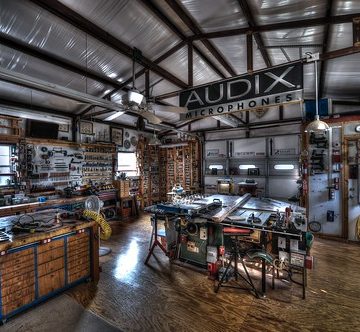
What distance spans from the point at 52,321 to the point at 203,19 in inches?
194

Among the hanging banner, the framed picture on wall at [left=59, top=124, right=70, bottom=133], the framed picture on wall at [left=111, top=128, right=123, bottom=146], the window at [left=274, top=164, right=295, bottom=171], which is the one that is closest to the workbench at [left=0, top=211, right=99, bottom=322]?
the hanging banner

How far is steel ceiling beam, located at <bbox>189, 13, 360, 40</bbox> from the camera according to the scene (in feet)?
9.47

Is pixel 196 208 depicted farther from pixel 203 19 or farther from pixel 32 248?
pixel 203 19

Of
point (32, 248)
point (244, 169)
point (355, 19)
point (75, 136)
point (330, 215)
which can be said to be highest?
point (355, 19)

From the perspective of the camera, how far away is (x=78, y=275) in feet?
11.0

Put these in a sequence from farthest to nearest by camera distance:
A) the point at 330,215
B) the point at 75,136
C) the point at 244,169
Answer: the point at 244,169 → the point at 75,136 → the point at 330,215

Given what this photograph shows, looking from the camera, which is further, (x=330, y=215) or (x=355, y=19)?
(x=330, y=215)

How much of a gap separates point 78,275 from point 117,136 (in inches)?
223

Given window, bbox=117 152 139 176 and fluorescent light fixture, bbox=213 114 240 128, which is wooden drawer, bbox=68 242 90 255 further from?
window, bbox=117 152 139 176

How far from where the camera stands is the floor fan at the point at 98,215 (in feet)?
11.4

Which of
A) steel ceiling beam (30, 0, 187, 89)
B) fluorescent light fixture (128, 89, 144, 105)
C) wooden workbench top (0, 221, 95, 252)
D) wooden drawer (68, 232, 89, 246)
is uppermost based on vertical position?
steel ceiling beam (30, 0, 187, 89)

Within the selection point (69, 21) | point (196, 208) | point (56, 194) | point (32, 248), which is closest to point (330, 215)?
point (196, 208)

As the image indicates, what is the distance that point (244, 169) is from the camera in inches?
327

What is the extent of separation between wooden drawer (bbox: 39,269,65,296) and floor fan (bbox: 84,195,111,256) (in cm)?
80
